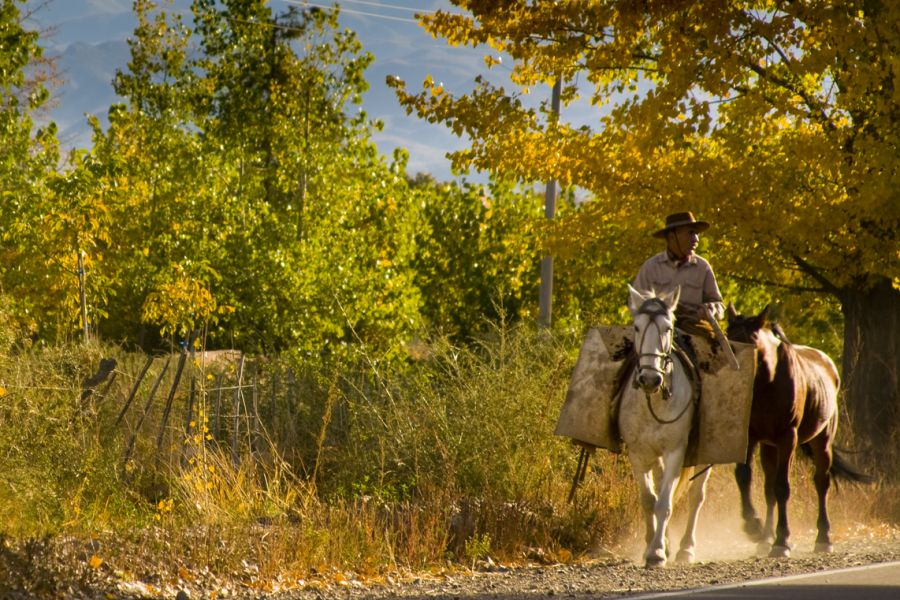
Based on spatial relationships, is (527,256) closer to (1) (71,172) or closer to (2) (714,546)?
(1) (71,172)

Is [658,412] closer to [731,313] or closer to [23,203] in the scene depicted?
[731,313]

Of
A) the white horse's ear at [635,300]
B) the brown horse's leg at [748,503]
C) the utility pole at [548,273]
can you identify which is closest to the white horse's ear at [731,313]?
the brown horse's leg at [748,503]

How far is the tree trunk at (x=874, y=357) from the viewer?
16.0 m

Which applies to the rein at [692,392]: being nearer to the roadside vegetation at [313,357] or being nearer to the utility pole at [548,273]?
the roadside vegetation at [313,357]

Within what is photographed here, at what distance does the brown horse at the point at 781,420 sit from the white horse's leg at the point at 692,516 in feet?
2.44

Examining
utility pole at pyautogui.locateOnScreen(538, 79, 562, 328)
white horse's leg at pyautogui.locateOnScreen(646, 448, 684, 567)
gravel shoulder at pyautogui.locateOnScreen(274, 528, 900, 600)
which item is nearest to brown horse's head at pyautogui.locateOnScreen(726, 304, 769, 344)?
white horse's leg at pyautogui.locateOnScreen(646, 448, 684, 567)

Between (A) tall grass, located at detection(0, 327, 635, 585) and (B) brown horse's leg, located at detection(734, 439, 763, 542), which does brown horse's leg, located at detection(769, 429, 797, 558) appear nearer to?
(B) brown horse's leg, located at detection(734, 439, 763, 542)

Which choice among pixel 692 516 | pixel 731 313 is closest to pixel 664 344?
pixel 692 516

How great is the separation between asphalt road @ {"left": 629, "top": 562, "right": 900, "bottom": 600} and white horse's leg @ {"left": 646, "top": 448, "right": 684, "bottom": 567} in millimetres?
1009

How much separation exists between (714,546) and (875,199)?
3718 millimetres

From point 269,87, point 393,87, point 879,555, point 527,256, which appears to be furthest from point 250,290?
point 879,555

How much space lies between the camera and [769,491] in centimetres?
1189

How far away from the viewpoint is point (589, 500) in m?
11.8

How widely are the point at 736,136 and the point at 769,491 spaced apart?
424cm
